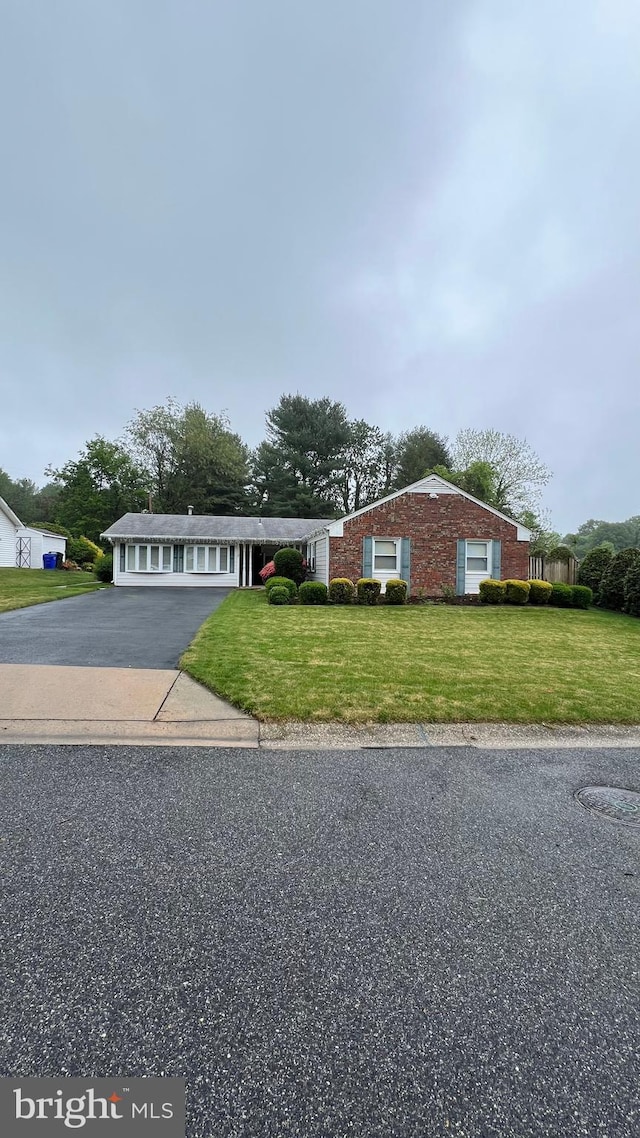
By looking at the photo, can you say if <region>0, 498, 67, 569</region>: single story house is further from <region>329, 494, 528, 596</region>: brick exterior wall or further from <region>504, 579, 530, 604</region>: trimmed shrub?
<region>504, 579, 530, 604</region>: trimmed shrub

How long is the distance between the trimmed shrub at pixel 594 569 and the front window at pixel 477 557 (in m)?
4.13

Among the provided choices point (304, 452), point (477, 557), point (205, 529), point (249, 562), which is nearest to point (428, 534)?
point (477, 557)

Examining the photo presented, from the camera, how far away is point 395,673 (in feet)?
20.5

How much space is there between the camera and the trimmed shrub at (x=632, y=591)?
49.0 ft

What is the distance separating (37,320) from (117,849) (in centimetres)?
3062

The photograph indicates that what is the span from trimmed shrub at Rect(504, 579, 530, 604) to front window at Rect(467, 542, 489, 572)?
1313 millimetres

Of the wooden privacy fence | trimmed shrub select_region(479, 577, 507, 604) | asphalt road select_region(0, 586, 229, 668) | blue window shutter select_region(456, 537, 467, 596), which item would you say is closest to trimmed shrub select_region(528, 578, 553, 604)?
trimmed shrub select_region(479, 577, 507, 604)

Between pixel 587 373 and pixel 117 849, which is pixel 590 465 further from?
pixel 117 849

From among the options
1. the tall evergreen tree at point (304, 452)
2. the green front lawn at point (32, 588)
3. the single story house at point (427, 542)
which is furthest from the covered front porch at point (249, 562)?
the tall evergreen tree at point (304, 452)

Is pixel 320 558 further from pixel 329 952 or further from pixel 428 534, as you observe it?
pixel 329 952

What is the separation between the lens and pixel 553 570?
19.0m

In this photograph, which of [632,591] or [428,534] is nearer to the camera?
[632,591]

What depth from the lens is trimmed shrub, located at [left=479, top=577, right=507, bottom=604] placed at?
16.9 metres

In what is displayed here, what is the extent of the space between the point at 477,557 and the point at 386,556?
3.51 m
